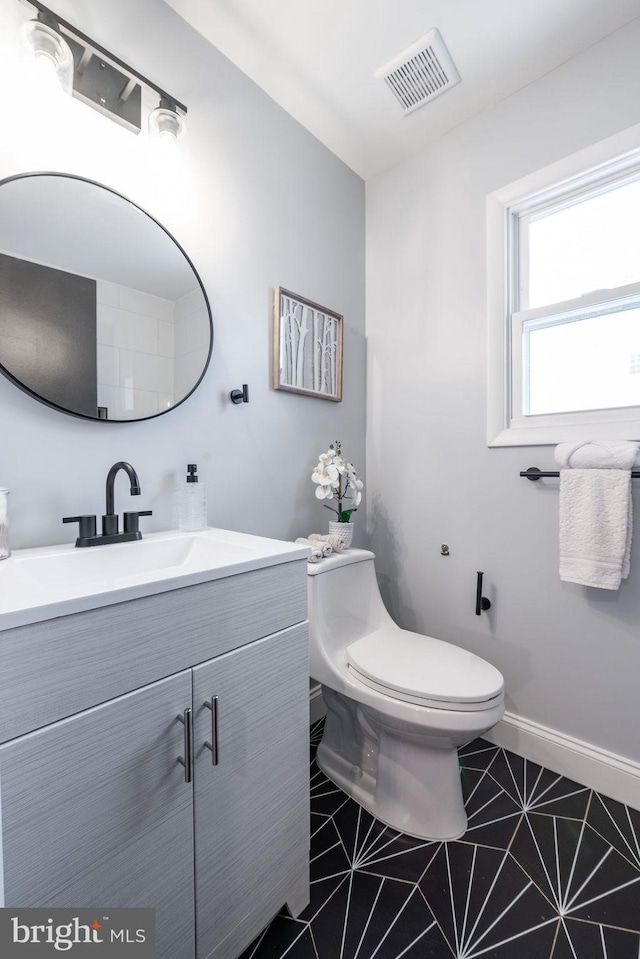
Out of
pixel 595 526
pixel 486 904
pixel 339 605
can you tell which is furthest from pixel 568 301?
pixel 486 904

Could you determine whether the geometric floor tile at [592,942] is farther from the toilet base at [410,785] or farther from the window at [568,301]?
the window at [568,301]

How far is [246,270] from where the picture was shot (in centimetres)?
150

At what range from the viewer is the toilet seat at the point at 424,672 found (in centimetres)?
113

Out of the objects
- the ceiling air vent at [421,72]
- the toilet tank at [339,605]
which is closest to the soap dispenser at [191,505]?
the toilet tank at [339,605]

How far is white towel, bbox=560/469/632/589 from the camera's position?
1292 mm

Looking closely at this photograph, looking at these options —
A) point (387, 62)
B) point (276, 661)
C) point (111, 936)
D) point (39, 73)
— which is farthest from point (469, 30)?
point (111, 936)

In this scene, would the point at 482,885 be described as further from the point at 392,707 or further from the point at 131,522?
the point at 131,522

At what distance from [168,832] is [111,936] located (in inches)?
5.6

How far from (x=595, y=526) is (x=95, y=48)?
1.95 metres

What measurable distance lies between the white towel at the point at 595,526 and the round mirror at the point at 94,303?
129 centimetres

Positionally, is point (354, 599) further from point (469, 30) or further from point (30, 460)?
point (469, 30)

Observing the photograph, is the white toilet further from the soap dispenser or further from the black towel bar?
the black towel bar

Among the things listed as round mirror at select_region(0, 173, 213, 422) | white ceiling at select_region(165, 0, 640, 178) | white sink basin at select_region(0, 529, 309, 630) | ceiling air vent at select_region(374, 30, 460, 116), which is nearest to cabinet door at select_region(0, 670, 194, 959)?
white sink basin at select_region(0, 529, 309, 630)

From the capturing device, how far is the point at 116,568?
1.00 meters
